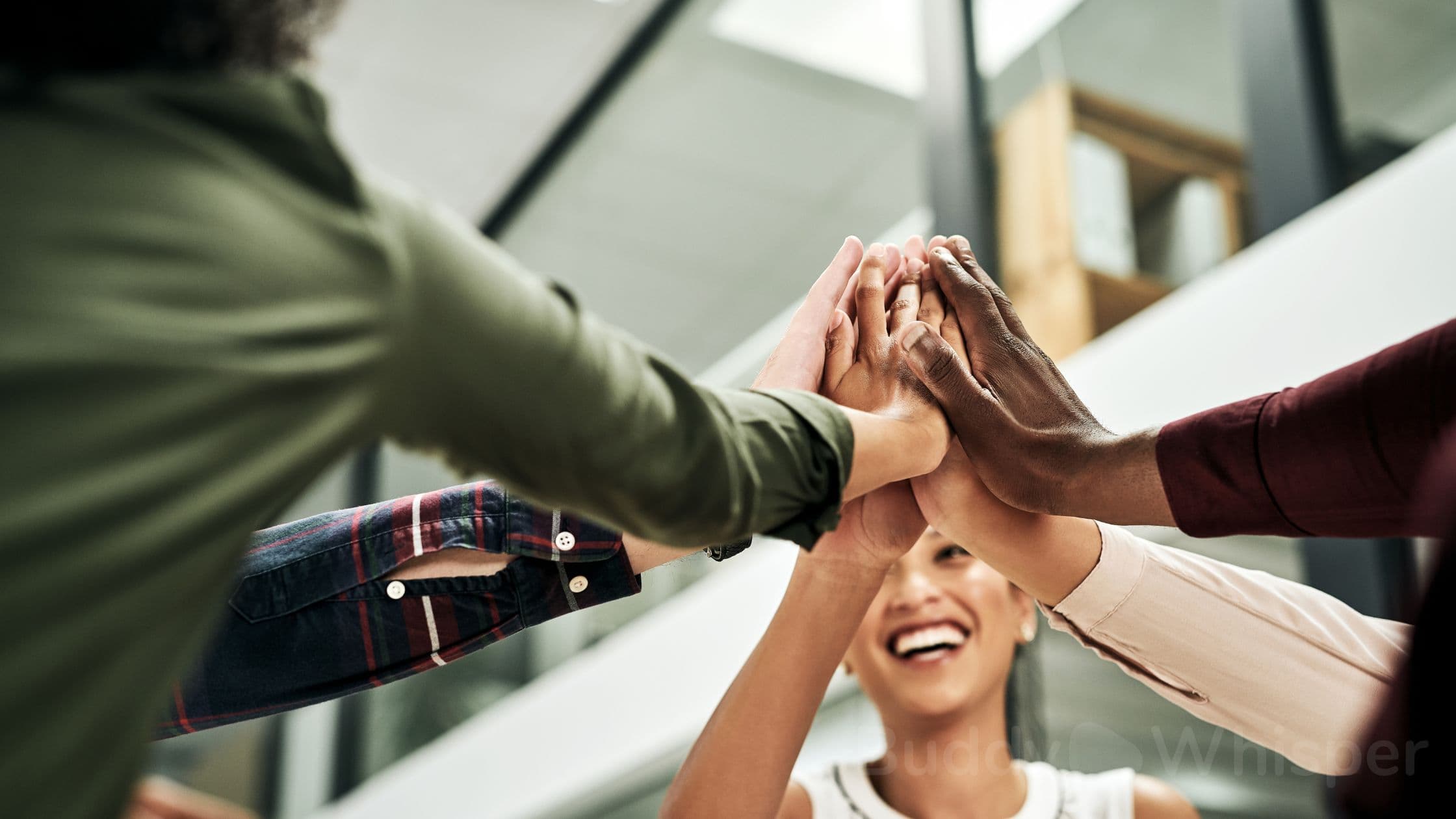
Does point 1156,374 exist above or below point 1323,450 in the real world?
above

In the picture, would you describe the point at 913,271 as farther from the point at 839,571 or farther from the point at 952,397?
the point at 839,571

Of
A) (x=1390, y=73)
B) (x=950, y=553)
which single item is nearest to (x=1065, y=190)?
(x=1390, y=73)

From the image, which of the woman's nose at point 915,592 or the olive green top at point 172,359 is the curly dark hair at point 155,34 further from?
the woman's nose at point 915,592

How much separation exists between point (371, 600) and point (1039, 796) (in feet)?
2.49

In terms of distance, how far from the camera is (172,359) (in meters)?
0.51

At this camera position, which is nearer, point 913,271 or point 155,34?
point 155,34

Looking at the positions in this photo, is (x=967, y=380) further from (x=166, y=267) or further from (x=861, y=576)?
(x=166, y=267)

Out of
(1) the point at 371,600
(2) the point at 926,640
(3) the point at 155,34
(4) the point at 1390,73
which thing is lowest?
(1) the point at 371,600

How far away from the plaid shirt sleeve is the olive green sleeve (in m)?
0.33

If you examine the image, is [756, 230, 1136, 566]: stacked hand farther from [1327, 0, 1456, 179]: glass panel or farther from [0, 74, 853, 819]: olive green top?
[1327, 0, 1456, 179]: glass panel

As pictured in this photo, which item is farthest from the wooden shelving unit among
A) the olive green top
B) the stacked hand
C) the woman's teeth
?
the olive green top

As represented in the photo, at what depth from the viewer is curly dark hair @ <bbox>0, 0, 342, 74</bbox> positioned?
52 cm

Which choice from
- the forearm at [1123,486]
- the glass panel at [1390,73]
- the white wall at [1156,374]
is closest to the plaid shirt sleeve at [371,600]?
the forearm at [1123,486]

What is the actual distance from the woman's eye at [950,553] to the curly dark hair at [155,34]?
1191 mm
